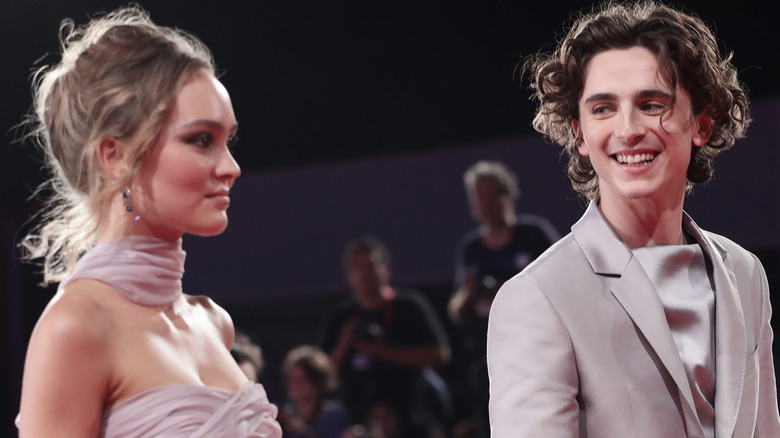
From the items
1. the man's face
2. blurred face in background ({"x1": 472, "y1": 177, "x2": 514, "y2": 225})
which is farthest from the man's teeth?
blurred face in background ({"x1": 472, "y1": 177, "x2": 514, "y2": 225})

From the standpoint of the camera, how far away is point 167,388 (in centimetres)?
167

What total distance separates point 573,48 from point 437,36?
315cm

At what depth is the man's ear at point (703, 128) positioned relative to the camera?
1.94 metres

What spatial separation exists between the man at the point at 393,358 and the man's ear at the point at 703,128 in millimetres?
2842

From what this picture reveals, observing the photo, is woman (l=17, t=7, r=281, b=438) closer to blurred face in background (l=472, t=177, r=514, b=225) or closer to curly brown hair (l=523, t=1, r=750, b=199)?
curly brown hair (l=523, t=1, r=750, b=199)

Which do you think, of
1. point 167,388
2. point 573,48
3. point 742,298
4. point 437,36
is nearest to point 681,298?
point 742,298

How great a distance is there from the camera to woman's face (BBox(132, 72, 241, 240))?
1753mm

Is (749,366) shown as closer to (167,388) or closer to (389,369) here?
(167,388)

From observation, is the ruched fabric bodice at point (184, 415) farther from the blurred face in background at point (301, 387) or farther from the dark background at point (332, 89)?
the dark background at point (332, 89)

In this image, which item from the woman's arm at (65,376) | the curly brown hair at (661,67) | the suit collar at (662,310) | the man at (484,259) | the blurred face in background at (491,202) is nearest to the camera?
the woman's arm at (65,376)

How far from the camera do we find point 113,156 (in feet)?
5.77

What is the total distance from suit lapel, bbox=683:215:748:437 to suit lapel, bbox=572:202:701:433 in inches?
2.7

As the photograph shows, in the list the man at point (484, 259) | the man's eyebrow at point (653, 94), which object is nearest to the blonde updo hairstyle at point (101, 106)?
the man's eyebrow at point (653, 94)

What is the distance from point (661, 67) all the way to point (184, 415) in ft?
3.48
